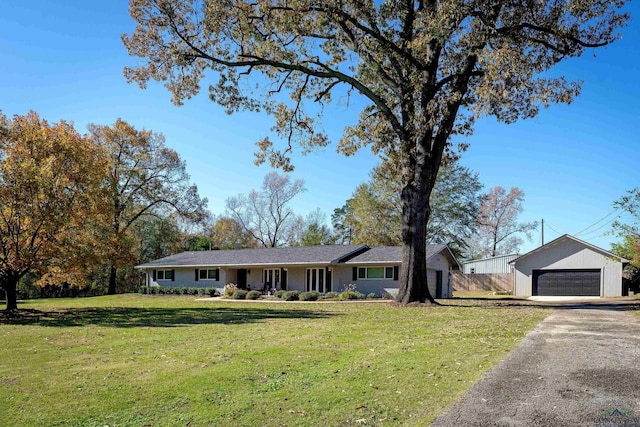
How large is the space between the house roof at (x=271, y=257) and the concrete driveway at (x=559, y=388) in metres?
23.1

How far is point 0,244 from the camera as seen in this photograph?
1888 centimetres

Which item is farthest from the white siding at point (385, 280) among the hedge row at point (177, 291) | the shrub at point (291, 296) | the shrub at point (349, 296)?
the hedge row at point (177, 291)

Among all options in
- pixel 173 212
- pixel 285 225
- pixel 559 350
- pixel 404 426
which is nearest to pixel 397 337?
pixel 559 350

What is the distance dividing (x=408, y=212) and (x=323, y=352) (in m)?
12.5

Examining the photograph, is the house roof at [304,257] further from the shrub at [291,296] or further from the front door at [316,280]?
the shrub at [291,296]

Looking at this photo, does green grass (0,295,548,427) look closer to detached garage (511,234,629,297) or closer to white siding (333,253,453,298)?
white siding (333,253,453,298)

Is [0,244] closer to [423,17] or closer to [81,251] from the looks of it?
[81,251]

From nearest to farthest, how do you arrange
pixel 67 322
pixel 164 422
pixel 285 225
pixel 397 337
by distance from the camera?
pixel 164 422
pixel 397 337
pixel 67 322
pixel 285 225

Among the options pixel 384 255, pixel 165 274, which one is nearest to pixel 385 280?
pixel 384 255

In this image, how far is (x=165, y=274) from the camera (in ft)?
132

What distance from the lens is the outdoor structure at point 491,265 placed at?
47031 millimetres

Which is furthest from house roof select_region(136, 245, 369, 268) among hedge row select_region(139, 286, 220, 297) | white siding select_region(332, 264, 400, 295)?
hedge row select_region(139, 286, 220, 297)

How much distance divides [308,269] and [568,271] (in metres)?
17.7

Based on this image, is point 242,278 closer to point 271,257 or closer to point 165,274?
point 271,257
